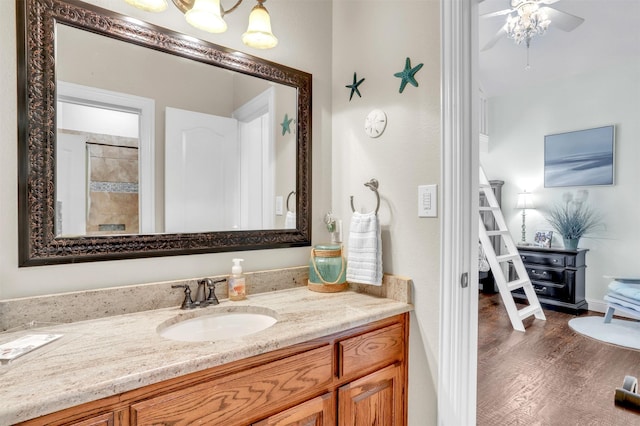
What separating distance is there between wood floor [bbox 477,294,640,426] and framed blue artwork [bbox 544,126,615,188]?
1.71 meters

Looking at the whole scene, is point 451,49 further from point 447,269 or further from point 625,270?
point 625,270

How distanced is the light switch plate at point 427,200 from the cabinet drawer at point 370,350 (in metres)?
0.47

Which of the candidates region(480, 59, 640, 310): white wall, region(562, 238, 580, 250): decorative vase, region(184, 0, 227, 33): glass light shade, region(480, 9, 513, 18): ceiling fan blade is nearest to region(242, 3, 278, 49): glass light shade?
region(184, 0, 227, 33): glass light shade

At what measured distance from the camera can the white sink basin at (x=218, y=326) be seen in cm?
119

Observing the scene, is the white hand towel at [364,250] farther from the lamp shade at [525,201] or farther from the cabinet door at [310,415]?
the lamp shade at [525,201]

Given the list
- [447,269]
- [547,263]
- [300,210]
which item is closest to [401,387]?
[447,269]

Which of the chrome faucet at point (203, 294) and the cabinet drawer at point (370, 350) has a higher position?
the chrome faucet at point (203, 294)

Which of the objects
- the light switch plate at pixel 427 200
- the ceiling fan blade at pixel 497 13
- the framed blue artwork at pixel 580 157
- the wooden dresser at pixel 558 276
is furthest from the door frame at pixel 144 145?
the framed blue artwork at pixel 580 157

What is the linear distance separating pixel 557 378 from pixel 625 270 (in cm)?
221

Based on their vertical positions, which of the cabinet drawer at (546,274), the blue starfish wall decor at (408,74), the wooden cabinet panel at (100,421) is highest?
the blue starfish wall decor at (408,74)

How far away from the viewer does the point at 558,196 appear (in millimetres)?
4137

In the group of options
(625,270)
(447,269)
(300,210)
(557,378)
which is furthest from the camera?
(625,270)

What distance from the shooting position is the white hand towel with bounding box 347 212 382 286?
4.84 feet

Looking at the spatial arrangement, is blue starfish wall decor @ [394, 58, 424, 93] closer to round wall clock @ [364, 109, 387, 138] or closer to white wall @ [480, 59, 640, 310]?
round wall clock @ [364, 109, 387, 138]
